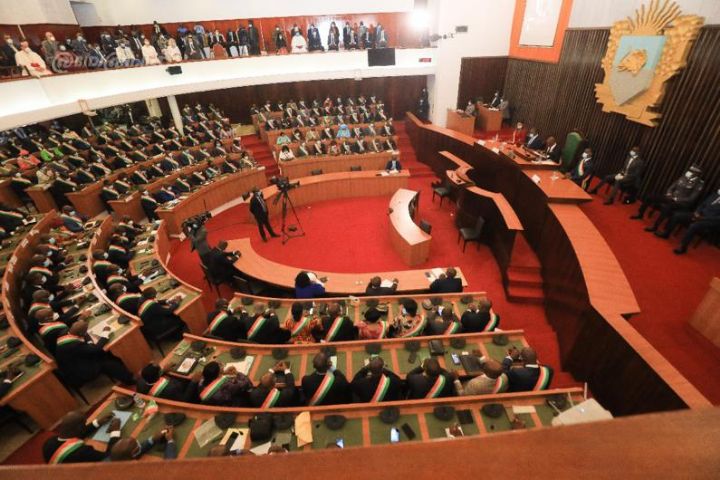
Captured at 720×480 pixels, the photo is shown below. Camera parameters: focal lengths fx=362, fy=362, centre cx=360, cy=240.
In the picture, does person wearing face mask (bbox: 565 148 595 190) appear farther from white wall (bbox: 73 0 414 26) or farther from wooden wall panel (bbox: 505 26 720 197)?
white wall (bbox: 73 0 414 26)

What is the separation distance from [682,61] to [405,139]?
10.3 metres

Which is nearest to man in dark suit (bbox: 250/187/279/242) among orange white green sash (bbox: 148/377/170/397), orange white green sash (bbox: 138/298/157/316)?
orange white green sash (bbox: 138/298/157/316)

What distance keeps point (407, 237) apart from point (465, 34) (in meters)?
10.8

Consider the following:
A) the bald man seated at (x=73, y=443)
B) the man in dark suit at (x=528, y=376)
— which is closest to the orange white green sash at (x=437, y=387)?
the man in dark suit at (x=528, y=376)

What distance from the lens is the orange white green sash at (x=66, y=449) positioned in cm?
350

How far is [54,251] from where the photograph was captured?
7.87 meters

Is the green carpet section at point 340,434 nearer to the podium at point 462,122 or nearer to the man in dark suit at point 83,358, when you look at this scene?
the man in dark suit at point 83,358

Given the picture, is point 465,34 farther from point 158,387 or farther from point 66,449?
point 66,449

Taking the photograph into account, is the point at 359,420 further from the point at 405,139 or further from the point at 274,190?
the point at 405,139

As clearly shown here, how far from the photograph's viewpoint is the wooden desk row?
1288 centimetres

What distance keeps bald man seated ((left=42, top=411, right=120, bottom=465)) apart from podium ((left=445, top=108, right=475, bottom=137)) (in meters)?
14.2

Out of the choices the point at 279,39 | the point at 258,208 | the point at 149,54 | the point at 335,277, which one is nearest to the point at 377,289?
the point at 335,277

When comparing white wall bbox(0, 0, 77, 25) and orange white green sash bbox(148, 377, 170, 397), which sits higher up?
white wall bbox(0, 0, 77, 25)

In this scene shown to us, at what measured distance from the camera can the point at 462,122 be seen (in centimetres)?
1453
